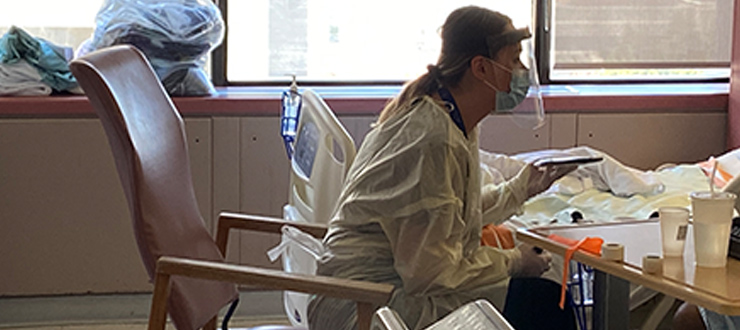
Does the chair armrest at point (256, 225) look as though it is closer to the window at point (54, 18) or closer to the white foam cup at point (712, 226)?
the white foam cup at point (712, 226)

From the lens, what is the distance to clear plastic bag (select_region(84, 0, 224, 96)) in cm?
342

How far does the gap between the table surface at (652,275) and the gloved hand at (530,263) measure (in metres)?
0.11

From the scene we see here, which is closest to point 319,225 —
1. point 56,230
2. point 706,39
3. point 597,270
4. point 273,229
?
point 273,229

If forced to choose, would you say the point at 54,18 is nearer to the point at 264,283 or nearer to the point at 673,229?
the point at 264,283

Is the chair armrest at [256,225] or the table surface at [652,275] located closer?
the table surface at [652,275]

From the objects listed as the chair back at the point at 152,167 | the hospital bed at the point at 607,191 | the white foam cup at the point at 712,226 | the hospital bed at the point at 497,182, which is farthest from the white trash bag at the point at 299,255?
the white foam cup at the point at 712,226

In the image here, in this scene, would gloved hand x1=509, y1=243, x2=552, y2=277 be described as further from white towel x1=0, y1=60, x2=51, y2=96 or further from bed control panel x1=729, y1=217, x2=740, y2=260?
white towel x1=0, y1=60, x2=51, y2=96

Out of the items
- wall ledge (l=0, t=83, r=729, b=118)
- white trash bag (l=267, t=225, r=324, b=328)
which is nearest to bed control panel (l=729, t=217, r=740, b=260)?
white trash bag (l=267, t=225, r=324, b=328)

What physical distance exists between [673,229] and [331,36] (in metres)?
2.43

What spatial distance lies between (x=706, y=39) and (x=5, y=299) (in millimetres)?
2992

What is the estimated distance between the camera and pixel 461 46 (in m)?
2.12

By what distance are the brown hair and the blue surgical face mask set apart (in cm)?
6

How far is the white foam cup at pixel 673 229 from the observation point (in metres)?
1.67

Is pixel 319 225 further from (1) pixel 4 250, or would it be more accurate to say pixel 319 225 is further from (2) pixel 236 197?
(1) pixel 4 250
